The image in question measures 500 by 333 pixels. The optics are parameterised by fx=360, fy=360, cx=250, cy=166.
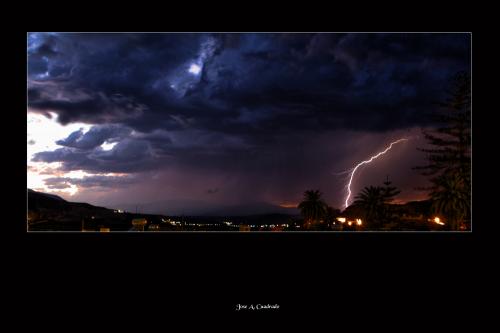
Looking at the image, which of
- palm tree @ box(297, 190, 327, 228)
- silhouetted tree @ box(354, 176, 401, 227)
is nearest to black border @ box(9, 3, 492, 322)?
palm tree @ box(297, 190, 327, 228)

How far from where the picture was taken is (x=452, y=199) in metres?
4.92

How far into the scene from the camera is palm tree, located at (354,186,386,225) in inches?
207

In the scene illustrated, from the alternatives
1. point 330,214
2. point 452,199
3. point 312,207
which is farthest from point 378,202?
point 312,207

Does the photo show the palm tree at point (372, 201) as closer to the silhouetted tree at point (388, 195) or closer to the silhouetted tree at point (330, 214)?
the silhouetted tree at point (388, 195)

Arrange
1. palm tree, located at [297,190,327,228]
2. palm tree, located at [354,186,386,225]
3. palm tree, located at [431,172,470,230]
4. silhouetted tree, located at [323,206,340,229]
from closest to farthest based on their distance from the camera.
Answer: palm tree, located at [431,172,470,230] → palm tree, located at [297,190,327,228] → silhouetted tree, located at [323,206,340,229] → palm tree, located at [354,186,386,225]

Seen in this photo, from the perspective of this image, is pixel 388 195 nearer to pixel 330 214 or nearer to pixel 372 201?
pixel 372 201

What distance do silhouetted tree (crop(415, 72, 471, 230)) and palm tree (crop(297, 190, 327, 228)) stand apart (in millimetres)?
1514

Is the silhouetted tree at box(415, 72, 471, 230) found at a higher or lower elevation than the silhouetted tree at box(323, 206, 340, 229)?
higher

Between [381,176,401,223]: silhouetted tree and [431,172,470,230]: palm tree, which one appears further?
[381,176,401,223]: silhouetted tree

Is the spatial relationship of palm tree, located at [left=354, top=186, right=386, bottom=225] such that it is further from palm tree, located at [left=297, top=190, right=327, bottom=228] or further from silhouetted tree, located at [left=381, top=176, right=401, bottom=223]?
palm tree, located at [left=297, top=190, right=327, bottom=228]
